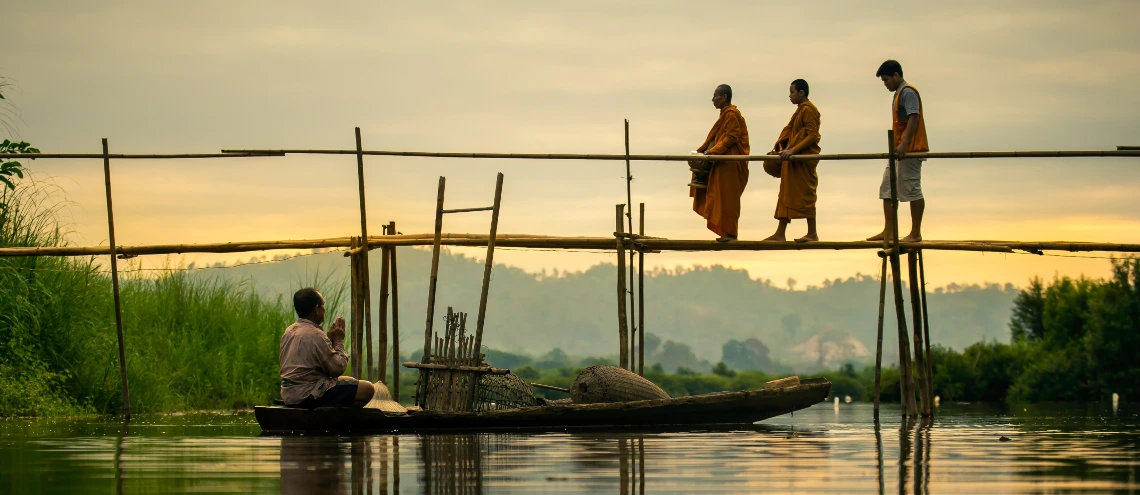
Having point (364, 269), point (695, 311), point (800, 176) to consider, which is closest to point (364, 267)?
point (364, 269)

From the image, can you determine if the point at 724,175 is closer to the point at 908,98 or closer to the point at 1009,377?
the point at 908,98

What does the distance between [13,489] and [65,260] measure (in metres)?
10.3

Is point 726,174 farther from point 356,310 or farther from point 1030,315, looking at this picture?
point 1030,315

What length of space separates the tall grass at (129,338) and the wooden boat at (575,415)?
16.3 ft

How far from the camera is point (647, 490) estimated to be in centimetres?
553

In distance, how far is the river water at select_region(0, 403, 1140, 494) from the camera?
18.7 feet

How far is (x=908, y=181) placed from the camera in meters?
11.8

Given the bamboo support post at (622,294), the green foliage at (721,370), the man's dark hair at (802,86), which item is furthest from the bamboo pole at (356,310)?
the green foliage at (721,370)

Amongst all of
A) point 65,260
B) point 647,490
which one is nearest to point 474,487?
point 647,490

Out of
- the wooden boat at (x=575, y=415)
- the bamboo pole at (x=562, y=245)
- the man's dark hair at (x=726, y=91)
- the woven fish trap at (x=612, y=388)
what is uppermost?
the man's dark hair at (x=726, y=91)

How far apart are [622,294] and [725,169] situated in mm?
1547

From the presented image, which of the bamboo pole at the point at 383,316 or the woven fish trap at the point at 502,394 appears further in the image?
the bamboo pole at the point at 383,316

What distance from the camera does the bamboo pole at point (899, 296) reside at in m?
11.5

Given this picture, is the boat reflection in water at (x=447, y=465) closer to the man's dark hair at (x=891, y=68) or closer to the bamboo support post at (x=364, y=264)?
the bamboo support post at (x=364, y=264)
